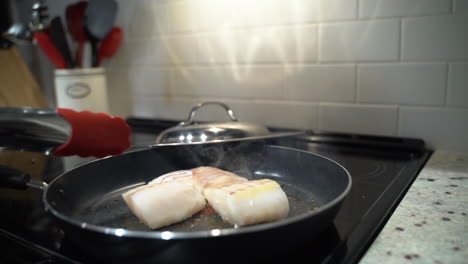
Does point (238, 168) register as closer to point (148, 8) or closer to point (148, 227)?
point (148, 227)

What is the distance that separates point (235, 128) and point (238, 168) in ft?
0.32

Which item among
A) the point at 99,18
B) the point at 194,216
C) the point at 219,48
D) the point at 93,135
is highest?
the point at 99,18

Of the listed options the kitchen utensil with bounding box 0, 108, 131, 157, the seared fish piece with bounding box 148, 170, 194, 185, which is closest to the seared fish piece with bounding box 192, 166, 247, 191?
the seared fish piece with bounding box 148, 170, 194, 185

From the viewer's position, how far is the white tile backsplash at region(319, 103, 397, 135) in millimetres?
918

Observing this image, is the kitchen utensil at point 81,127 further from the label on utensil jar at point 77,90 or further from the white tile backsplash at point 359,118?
the white tile backsplash at point 359,118

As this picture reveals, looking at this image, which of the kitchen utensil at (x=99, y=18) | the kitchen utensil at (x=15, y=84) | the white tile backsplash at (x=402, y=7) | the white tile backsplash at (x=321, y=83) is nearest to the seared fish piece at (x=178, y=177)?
the white tile backsplash at (x=321, y=83)

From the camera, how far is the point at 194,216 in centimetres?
56

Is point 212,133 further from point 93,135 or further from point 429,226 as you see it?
point 429,226

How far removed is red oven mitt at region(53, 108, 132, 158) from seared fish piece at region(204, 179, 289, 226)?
0.22 m

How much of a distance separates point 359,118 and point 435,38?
0.79ft

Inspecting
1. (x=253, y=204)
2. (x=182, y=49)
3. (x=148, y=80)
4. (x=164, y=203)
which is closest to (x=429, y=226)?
(x=253, y=204)

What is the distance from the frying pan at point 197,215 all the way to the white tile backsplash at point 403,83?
1.00 feet

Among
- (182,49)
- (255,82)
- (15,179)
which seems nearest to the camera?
(15,179)

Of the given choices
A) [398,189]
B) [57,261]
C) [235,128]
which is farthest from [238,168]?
[57,261]
